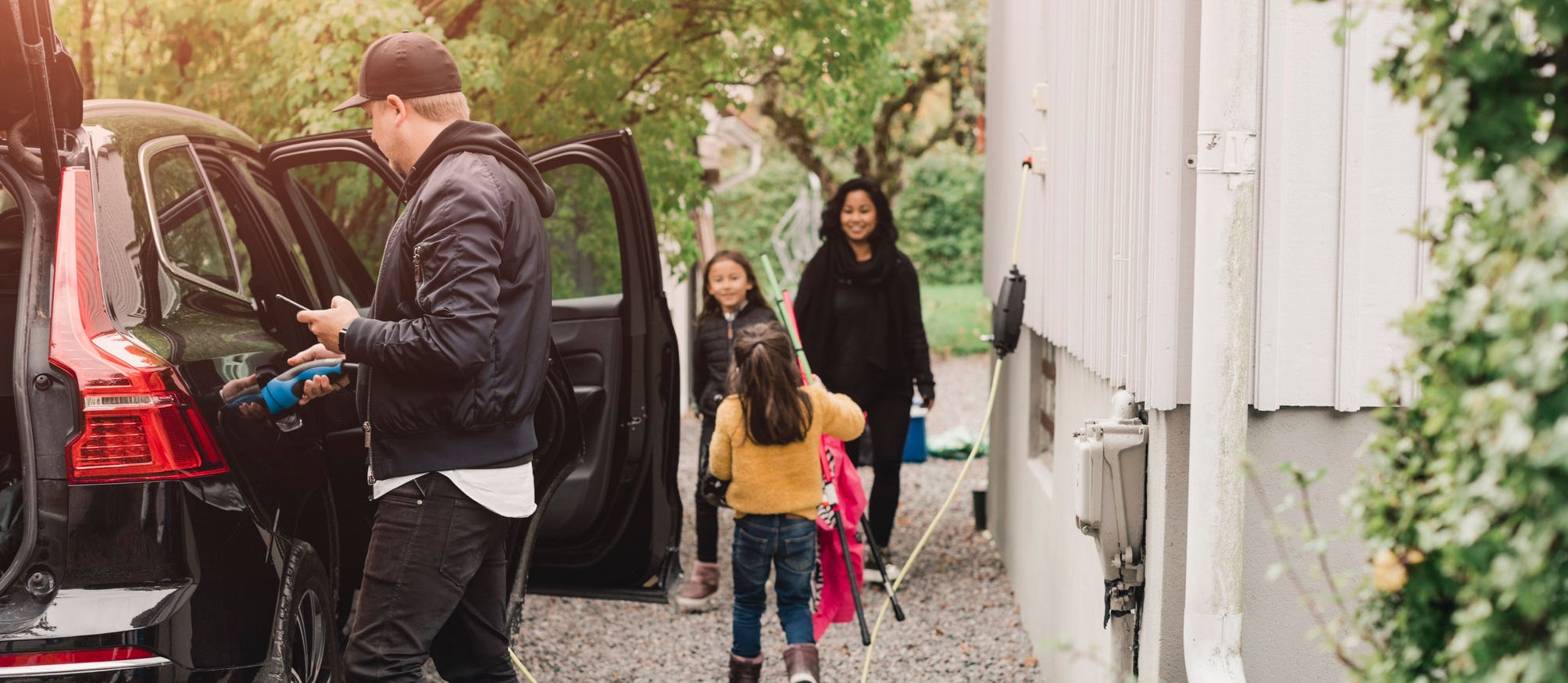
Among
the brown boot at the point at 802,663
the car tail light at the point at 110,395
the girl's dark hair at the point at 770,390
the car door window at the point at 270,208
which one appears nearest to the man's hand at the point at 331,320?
the car tail light at the point at 110,395

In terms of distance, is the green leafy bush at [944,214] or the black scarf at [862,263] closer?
the black scarf at [862,263]

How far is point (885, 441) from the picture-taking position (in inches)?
277

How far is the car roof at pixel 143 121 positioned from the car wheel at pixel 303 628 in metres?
1.09

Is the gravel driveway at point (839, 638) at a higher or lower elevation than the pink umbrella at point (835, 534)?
lower

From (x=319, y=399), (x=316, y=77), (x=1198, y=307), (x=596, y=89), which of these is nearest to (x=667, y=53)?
(x=596, y=89)

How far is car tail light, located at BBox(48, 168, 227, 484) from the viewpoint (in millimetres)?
2799

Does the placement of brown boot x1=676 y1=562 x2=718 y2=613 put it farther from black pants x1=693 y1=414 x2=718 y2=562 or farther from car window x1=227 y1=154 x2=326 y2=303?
car window x1=227 y1=154 x2=326 y2=303

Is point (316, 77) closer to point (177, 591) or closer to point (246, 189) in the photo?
point (246, 189)

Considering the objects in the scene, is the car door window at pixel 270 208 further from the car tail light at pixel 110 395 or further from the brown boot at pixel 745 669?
the brown boot at pixel 745 669

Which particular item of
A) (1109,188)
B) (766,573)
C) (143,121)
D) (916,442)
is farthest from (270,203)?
(916,442)

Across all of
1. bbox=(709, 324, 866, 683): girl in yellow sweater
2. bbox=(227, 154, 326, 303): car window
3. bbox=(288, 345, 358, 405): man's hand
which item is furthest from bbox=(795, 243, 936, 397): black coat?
bbox=(288, 345, 358, 405): man's hand

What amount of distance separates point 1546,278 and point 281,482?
2.89 meters

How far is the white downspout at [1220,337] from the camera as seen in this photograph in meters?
2.95

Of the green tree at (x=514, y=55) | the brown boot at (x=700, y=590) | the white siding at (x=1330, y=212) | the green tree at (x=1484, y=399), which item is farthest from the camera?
the brown boot at (x=700, y=590)
